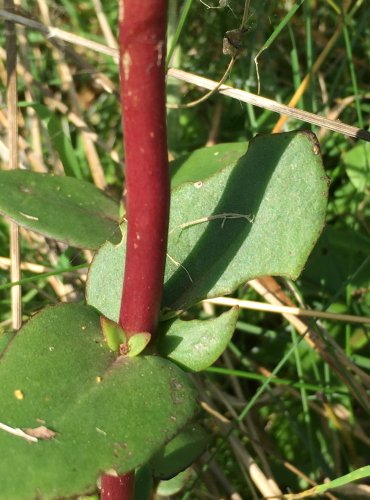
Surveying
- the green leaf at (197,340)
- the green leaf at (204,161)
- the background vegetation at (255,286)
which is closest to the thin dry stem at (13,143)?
the background vegetation at (255,286)

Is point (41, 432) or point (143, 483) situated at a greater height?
point (41, 432)

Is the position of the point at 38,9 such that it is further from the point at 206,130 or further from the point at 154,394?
the point at 154,394

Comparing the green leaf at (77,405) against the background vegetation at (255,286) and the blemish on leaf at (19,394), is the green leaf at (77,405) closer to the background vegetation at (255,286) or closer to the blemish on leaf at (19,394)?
the blemish on leaf at (19,394)

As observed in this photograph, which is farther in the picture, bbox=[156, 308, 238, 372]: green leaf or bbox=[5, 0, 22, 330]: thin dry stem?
bbox=[5, 0, 22, 330]: thin dry stem

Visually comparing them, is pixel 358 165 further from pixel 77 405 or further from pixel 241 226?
pixel 77 405

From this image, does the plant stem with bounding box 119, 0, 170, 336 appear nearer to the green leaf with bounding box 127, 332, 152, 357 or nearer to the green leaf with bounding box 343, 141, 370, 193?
the green leaf with bounding box 127, 332, 152, 357

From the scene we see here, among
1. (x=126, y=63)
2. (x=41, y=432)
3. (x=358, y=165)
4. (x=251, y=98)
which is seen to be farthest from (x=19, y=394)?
(x=358, y=165)

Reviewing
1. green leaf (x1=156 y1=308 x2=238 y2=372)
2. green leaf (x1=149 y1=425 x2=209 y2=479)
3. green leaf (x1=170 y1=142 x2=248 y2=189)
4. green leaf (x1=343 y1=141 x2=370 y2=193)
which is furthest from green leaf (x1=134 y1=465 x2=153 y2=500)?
green leaf (x1=343 y1=141 x2=370 y2=193)
